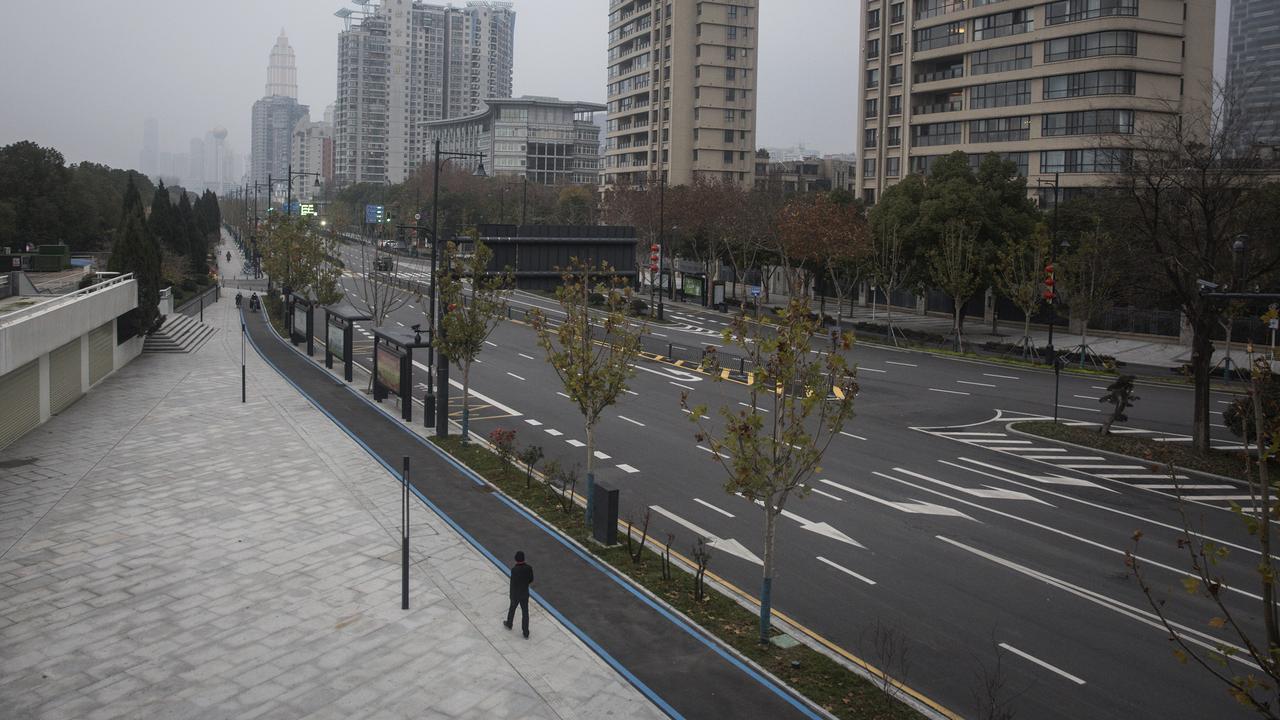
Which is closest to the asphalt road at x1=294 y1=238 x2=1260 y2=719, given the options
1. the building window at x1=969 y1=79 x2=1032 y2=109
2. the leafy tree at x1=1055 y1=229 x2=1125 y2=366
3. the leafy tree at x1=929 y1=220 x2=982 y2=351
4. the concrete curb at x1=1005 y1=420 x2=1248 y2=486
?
the concrete curb at x1=1005 y1=420 x2=1248 y2=486

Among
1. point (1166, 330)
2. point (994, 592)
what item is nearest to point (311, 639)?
point (994, 592)

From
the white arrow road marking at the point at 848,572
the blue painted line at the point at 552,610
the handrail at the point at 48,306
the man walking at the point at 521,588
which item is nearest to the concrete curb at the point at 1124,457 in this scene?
the white arrow road marking at the point at 848,572

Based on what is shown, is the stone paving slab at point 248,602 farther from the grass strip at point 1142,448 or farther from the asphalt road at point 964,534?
the grass strip at point 1142,448

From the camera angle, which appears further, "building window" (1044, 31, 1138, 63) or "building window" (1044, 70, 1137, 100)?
"building window" (1044, 70, 1137, 100)

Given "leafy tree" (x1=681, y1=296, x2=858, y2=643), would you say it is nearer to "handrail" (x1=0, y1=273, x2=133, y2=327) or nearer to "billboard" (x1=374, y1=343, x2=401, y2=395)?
"billboard" (x1=374, y1=343, x2=401, y2=395)

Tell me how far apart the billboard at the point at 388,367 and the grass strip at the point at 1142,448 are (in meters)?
22.1

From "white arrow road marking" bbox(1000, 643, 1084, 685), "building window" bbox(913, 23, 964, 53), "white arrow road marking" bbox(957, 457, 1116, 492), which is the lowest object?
"white arrow road marking" bbox(1000, 643, 1084, 685)

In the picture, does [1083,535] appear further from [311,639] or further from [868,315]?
[868,315]

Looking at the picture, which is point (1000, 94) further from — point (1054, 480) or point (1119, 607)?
point (1119, 607)

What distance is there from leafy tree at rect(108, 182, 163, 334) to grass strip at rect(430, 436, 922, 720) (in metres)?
31.9

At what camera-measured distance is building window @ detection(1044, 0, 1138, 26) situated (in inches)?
2509

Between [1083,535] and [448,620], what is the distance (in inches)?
566

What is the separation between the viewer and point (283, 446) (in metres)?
27.7

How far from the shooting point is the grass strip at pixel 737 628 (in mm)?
12773
